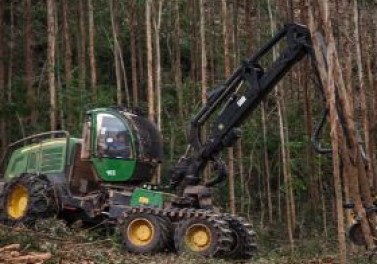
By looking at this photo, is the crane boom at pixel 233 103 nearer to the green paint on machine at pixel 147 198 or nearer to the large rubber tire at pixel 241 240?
the green paint on machine at pixel 147 198

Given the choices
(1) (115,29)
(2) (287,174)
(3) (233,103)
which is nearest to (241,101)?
(3) (233,103)

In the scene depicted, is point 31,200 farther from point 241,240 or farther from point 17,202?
point 241,240

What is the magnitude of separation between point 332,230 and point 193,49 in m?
9.45

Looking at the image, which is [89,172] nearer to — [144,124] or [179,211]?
[144,124]

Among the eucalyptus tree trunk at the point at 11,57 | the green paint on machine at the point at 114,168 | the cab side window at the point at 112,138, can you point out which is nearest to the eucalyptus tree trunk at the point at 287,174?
the green paint on machine at the point at 114,168

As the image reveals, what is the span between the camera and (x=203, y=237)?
10008mm

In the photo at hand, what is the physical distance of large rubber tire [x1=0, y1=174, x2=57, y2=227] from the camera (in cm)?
1139

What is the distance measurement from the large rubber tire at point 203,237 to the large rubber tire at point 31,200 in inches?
102

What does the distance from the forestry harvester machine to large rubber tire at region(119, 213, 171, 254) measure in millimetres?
15

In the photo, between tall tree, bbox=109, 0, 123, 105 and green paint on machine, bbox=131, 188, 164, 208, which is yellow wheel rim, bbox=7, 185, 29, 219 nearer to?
green paint on machine, bbox=131, 188, 164, 208

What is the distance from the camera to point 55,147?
1243cm

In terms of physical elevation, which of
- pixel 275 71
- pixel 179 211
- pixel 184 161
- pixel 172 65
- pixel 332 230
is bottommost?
pixel 332 230

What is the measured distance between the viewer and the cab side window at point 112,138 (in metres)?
11.6

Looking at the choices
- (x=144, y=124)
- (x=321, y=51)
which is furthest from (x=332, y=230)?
(x=321, y=51)
